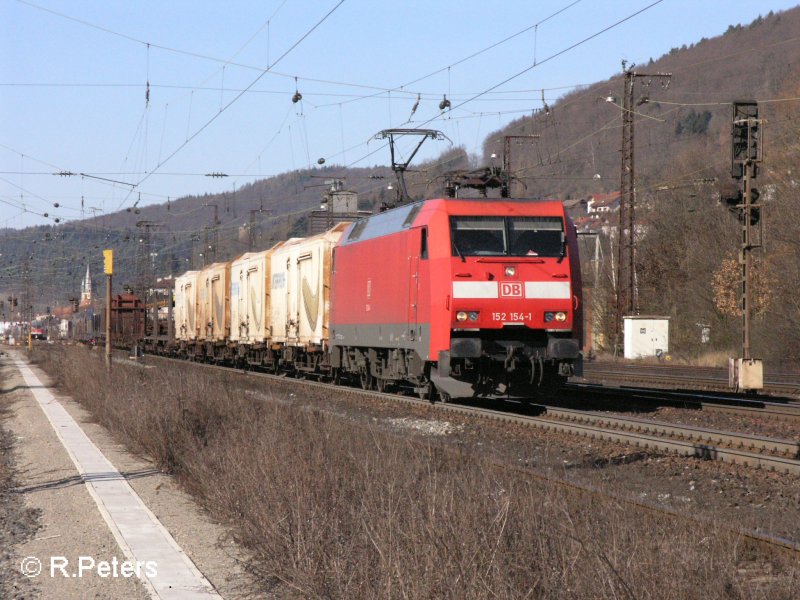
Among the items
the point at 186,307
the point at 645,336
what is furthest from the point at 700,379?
the point at 186,307

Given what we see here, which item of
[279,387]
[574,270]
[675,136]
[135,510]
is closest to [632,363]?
[279,387]

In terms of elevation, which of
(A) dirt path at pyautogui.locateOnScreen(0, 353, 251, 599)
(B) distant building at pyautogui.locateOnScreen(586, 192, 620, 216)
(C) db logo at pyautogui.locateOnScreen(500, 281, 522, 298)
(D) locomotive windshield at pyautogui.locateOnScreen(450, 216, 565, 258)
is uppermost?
(B) distant building at pyautogui.locateOnScreen(586, 192, 620, 216)

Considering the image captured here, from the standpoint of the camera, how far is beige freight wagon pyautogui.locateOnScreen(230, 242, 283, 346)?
32688 millimetres

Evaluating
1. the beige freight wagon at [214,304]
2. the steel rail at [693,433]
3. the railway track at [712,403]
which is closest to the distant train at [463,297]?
the steel rail at [693,433]

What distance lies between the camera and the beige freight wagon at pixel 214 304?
3931 cm

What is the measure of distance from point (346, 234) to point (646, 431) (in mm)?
10474

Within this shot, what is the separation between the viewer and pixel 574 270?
17.1m

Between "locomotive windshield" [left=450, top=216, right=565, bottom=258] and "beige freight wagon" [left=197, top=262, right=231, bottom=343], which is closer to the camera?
"locomotive windshield" [left=450, top=216, right=565, bottom=258]

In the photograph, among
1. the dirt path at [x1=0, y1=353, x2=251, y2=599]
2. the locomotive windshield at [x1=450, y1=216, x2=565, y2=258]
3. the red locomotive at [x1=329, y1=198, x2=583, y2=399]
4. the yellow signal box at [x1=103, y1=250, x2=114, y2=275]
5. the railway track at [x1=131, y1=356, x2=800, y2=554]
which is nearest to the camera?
the dirt path at [x1=0, y1=353, x2=251, y2=599]

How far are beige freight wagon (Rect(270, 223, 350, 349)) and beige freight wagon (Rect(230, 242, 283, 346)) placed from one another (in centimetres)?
70

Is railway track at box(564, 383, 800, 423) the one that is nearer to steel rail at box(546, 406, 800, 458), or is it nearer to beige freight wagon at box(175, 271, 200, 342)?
Answer: steel rail at box(546, 406, 800, 458)

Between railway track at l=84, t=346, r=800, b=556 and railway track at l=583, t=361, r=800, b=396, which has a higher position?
railway track at l=583, t=361, r=800, b=396

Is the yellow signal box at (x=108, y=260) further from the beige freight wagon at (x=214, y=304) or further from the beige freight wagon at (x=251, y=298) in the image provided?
the beige freight wagon at (x=214, y=304)

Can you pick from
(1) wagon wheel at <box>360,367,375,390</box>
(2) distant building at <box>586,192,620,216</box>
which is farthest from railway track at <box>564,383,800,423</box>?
(2) distant building at <box>586,192,620,216</box>
